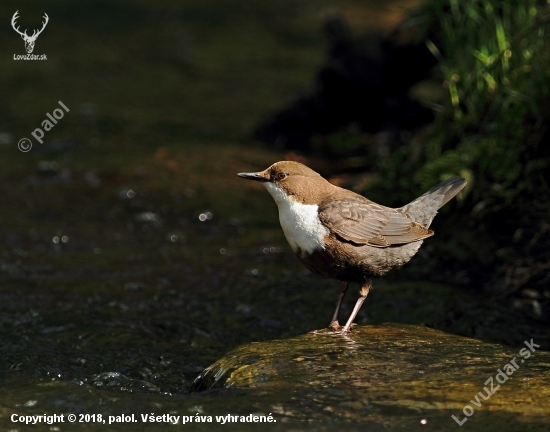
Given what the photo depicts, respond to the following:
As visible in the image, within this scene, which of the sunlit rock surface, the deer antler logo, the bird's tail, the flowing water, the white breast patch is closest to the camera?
the sunlit rock surface

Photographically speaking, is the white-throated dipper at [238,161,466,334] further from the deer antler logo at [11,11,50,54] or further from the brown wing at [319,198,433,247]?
the deer antler logo at [11,11,50,54]

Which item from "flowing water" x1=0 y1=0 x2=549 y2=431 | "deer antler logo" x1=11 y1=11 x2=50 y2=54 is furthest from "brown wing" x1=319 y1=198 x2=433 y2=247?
"deer antler logo" x1=11 y1=11 x2=50 y2=54

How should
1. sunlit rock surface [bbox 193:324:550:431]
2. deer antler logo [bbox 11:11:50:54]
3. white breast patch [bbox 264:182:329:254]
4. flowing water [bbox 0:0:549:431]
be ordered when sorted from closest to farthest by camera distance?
sunlit rock surface [bbox 193:324:550:431] → flowing water [bbox 0:0:549:431] → white breast patch [bbox 264:182:329:254] → deer antler logo [bbox 11:11:50:54]

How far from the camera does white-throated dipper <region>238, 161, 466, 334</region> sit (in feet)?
14.4

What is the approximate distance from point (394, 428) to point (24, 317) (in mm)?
2920

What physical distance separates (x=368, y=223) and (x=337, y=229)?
26 centimetres

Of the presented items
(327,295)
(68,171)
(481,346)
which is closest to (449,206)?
(327,295)

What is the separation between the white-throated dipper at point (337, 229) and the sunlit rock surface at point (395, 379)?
0.39 meters

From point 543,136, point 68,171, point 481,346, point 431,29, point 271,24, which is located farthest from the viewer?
point 271,24

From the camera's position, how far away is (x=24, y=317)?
5223 millimetres

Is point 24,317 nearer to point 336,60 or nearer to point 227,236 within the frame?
point 227,236

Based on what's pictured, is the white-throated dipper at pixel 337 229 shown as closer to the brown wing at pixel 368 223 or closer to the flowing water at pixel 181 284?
the brown wing at pixel 368 223

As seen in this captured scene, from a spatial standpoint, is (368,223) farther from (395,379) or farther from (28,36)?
(28,36)

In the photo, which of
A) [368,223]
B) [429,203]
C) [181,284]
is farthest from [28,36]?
[368,223]
